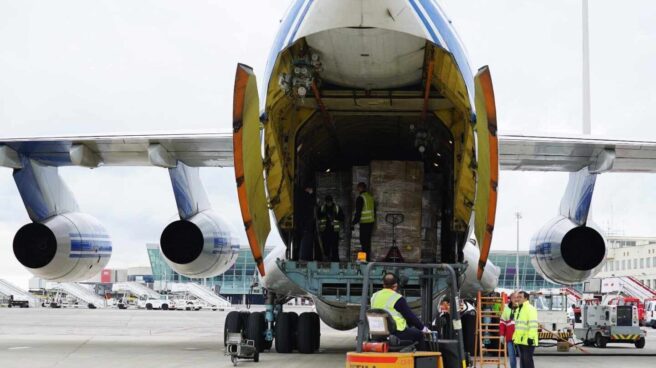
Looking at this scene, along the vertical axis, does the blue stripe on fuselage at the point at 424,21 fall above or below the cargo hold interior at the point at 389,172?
above

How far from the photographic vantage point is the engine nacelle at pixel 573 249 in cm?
1296

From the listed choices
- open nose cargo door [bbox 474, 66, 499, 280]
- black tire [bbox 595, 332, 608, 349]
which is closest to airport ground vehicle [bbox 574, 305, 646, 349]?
black tire [bbox 595, 332, 608, 349]

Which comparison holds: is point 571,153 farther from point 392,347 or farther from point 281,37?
point 392,347

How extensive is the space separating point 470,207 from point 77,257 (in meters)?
6.53

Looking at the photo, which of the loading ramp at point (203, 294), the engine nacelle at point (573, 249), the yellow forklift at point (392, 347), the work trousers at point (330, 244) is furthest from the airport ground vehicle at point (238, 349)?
the loading ramp at point (203, 294)

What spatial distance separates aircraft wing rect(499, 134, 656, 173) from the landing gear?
3.87m

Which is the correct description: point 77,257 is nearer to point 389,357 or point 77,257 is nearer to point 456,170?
point 456,170

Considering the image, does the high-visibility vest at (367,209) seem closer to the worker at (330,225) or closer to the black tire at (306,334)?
the worker at (330,225)

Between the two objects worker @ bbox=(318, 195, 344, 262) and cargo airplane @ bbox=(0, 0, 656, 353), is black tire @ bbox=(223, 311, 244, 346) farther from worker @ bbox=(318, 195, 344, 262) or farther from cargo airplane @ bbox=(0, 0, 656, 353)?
worker @ bbox=(318, 195, 344, 262)

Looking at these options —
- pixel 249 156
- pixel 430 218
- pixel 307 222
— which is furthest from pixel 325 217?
pixel 249 156

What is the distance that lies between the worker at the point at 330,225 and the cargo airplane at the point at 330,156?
44cm

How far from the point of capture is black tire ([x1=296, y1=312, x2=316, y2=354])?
13.6m

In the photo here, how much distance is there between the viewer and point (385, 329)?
20.9ft

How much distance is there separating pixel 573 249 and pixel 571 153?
4.71ft
